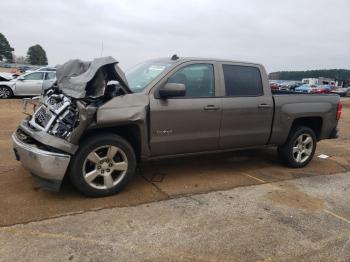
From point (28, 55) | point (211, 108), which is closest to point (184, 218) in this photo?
point (211, 108)

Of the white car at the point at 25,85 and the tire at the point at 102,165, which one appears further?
the white car at the point at 25,85

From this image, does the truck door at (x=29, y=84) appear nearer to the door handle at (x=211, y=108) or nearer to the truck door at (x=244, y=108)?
the truck door at (x=244, y=108)

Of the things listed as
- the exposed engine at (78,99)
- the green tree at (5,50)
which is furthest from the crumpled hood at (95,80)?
the green tree at (5,50)

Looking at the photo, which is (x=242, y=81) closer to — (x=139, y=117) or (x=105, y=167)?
(x=139, y=117)

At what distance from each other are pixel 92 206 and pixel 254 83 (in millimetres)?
3191

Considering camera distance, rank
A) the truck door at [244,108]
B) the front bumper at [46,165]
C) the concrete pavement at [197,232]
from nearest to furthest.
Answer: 1. the concrete pavement at [197,232]
2. the front bumper at [46,165]
3. the truck door at [244,108]

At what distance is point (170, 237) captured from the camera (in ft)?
12.2

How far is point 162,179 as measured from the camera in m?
5.44

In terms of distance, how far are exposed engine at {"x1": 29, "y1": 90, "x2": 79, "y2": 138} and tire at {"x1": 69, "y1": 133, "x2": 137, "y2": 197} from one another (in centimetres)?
26

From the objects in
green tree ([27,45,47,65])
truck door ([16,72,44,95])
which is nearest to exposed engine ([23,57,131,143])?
truck door ([16,72,44,95])

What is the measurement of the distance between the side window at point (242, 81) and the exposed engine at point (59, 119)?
230 centimetres

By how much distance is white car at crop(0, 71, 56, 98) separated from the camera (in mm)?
16734

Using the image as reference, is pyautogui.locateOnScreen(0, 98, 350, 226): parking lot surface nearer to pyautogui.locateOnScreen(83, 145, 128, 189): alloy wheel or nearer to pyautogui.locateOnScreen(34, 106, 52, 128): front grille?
pyautogui.locateOnScreen(83, 145, 128, 189): alloy wheel

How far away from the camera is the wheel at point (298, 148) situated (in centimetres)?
645
